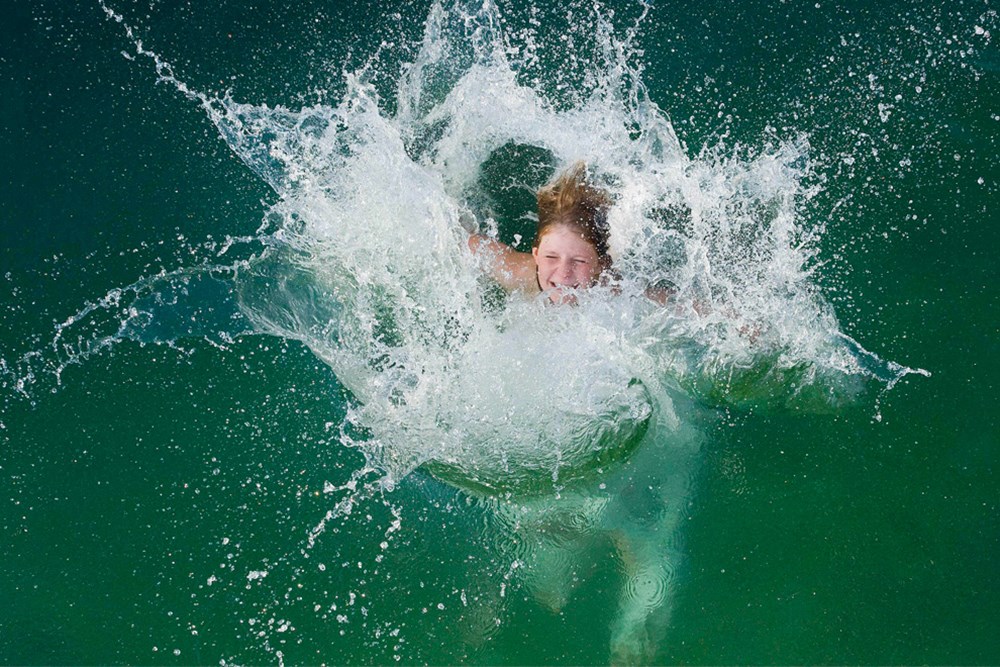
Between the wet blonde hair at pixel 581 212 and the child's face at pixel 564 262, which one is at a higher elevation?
the wet blonde hair at pixel 581 212

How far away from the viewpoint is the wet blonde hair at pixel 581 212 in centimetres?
248

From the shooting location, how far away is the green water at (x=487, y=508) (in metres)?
2.80

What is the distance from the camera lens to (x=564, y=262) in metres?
2.48

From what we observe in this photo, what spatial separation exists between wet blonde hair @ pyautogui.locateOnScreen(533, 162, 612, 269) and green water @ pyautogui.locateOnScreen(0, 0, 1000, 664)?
2.05 feet

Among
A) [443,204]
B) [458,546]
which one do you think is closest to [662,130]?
[443,204]

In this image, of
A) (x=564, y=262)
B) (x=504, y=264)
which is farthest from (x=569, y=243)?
(x=504, y=264)

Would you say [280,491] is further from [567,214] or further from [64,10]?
[64,10]

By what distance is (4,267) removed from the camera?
301cm

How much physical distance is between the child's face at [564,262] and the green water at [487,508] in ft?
2.42

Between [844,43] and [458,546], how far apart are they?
2132mm

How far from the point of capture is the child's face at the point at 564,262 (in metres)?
2.48

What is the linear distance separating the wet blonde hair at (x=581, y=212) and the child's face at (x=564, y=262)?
19mm

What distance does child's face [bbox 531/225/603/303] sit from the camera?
248 centimetres

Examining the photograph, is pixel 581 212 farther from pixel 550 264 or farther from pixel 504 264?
pixel 504 264
